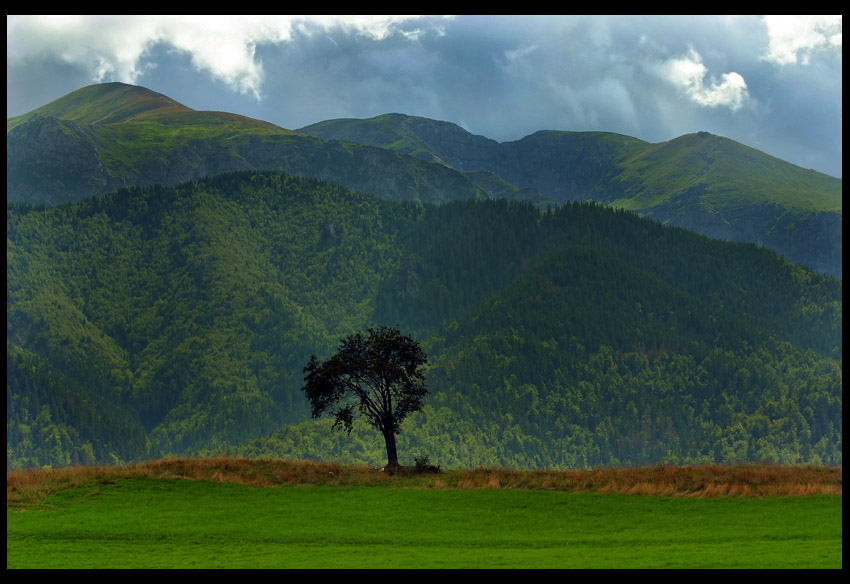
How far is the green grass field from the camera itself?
48.1 meters

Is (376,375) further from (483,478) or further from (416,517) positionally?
(416,517)

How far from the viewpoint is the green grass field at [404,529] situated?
158 ft

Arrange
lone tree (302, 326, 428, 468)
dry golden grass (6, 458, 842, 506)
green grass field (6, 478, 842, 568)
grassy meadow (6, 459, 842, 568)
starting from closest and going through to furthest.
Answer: green grass field (6, 478, 842, 568), grassy meadow (6, 459, 842, 568), dry golden grass (6, 458, 842, 506), lone tree (302, 326, 428, 468)

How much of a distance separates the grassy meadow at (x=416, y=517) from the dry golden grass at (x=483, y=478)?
6.4 inches

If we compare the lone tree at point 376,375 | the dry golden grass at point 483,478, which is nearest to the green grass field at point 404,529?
the dry golden grass at point 483,478

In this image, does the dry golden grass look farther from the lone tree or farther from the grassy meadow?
the lone tree

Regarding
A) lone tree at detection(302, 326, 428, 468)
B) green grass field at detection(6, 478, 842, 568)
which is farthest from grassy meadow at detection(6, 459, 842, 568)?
lone tree at detection(302, 326, 428, 468)

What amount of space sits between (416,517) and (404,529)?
363cm

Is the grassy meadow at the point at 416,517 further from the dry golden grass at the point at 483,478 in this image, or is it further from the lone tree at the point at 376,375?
the lone tree at the point at 376,375

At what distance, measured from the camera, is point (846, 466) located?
64062 millimetres

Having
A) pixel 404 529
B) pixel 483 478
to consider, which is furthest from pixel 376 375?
pixel 404 529

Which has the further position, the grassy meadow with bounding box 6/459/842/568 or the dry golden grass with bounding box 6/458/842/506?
the dry golden grass with bounding box 6/458/842/506

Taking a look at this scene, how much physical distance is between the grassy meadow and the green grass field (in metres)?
0.12
